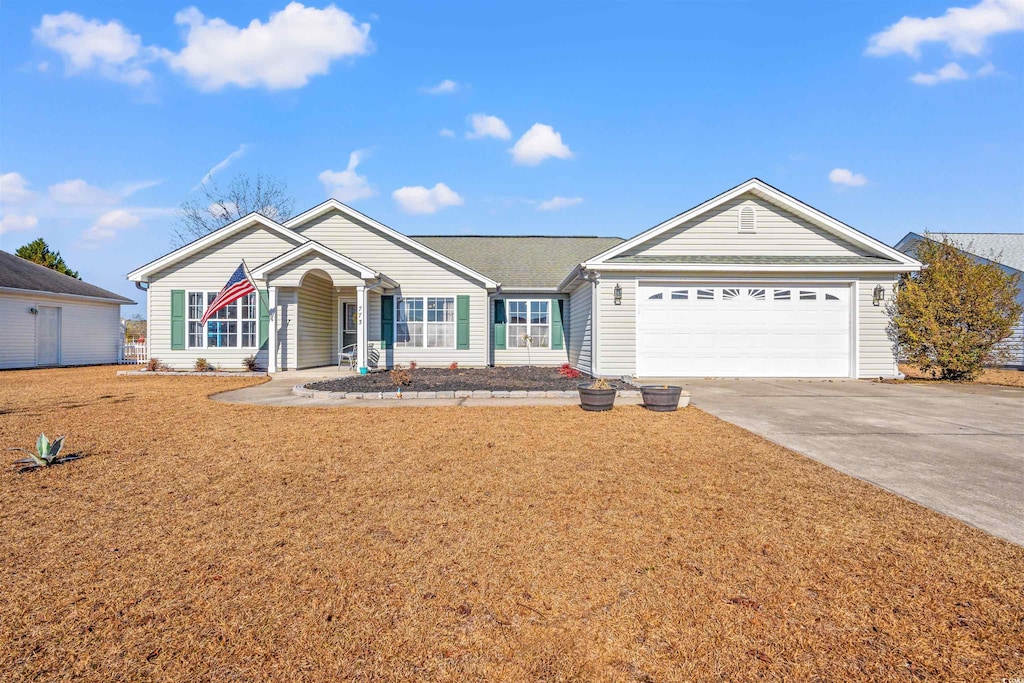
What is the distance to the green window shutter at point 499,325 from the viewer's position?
1708cm

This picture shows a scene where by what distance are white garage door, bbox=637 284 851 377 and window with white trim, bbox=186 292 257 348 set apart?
11871 millimetres

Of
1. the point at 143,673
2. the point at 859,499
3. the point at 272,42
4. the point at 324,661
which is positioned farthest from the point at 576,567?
the point at 272,42

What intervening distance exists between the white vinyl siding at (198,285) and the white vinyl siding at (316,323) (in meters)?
1.29

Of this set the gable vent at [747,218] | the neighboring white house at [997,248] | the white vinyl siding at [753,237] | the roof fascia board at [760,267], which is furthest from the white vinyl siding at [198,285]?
the neighboring white house at [997,248]

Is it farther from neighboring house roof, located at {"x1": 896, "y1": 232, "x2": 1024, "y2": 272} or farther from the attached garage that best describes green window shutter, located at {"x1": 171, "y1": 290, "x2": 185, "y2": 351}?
neighboring house roof, located at {"x1": 896, "y1": 232, "x2": 1024, "y2": 272}

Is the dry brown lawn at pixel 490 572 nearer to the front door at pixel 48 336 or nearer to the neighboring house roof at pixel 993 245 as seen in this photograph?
the front door at pixel 48 336

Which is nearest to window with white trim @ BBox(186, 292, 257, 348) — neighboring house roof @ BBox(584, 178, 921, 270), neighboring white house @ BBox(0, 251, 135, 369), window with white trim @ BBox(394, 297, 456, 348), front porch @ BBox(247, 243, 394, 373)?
front porch @ BBox(247, 243, 394, 373)

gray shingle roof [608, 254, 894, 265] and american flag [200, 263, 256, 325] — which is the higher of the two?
gray shingle roof [608, 254, 894, 265]

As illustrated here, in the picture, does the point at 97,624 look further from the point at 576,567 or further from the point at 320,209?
the point at 320,209

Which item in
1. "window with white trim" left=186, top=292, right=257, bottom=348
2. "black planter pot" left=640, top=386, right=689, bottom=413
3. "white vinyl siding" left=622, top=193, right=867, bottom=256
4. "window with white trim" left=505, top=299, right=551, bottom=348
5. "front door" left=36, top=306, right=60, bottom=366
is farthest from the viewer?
"front door" left=36, top=306, right=60, bottom=366

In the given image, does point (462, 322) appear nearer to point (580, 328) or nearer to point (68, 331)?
point (580, 328)

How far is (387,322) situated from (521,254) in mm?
6885

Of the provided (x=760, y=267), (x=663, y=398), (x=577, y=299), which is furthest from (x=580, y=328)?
(x=663, y=398)

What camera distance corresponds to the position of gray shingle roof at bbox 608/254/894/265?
508 inches
